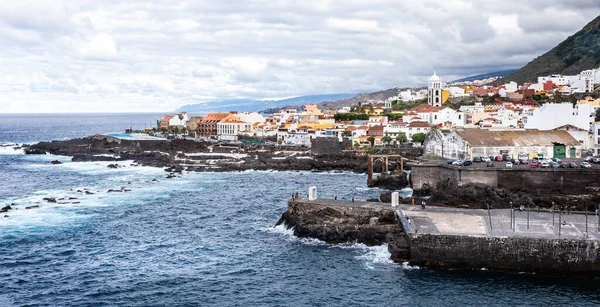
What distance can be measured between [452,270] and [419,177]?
24.5m

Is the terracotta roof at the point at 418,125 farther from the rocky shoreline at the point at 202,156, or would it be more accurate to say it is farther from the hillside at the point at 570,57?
the hillside at the point at 570,57

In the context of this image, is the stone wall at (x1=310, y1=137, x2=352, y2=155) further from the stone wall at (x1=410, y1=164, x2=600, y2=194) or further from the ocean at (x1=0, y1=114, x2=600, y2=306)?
the stone wall at (x1=410, y1=164, x2=600, y2=194)

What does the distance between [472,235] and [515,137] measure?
31.9 metres

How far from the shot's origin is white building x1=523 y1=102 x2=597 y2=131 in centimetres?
6462

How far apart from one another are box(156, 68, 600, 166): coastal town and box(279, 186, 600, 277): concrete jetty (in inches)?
750

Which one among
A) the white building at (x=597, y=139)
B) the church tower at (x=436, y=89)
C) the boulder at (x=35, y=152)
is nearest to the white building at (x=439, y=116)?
the church tower at (x=436, y=89)

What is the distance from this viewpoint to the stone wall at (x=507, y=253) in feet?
102

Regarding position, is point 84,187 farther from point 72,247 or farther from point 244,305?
point 244,305

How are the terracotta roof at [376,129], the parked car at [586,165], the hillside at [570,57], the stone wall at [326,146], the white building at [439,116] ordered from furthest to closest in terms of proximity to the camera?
the hillside at [570,57]
the white building at [439,116]
the terracotta roof at [376,129]
the stone wall at [326,146]
the parked car at [586,165]

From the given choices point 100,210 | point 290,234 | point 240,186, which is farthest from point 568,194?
point 100,210

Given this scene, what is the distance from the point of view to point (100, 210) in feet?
168

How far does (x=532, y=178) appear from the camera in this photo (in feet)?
161

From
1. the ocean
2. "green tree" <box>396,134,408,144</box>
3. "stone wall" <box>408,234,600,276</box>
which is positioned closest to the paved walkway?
"stone wall" <box>408,234,600,276</box>

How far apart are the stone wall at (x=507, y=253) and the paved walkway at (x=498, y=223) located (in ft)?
2.36
